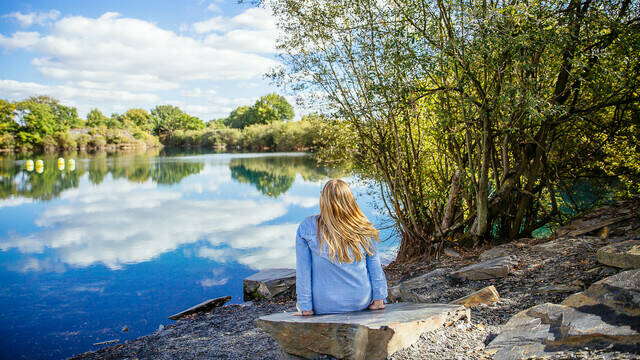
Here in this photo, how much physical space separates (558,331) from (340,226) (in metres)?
1.82

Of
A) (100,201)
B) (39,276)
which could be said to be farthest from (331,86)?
(100,201)

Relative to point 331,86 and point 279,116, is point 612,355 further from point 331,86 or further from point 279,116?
point 279,116

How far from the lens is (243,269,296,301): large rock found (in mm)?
8172

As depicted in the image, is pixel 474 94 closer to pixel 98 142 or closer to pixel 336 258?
pixel 336 258

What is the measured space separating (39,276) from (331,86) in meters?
8.93

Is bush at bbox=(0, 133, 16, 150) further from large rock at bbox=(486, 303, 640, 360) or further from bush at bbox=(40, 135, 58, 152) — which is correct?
large rock at bbox=(486, 303, 640, 360)

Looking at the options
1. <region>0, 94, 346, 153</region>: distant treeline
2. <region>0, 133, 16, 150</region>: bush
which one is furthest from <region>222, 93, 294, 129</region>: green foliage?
<region>0, 133, 16, 150</region>: bush

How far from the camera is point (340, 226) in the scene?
326 cm

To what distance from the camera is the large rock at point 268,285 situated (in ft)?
26.8

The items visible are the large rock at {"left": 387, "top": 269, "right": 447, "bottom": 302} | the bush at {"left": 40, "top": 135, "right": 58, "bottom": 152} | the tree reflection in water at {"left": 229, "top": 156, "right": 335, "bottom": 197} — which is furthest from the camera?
the bush at {"left": 40, "top": 135, "right": 58, "bottom": 152}

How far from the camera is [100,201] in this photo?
2230 cm

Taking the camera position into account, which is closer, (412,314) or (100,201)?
(412,314)

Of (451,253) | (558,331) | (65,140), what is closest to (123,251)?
(451,253)

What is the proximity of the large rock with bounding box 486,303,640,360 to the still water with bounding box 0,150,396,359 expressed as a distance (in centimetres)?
625
